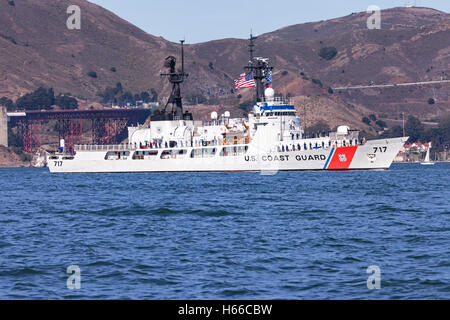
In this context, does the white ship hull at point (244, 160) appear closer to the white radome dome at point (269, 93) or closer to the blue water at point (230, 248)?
the white radome dome at point (269, 93)

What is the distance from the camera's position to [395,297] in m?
17.4

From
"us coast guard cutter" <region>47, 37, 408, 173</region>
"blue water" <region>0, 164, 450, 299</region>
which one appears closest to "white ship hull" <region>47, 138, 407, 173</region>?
"us coast guard cutter" <region>47, 37, 408, 173</region>

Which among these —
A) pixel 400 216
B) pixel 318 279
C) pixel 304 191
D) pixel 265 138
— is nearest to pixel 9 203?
pixel 304 191

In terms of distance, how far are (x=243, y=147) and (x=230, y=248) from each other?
72304 mm

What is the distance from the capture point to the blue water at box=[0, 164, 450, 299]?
18781mm

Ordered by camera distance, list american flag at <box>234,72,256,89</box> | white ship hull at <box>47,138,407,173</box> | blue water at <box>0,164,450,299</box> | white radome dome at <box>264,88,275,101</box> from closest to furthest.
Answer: blue water at <box>0,164,450,299</box>, white ship hull at <box>47,138,407,173</box>, american flag at <box>234,72,256,89</box>, white radome dome at <box>264,88,275,101</box>

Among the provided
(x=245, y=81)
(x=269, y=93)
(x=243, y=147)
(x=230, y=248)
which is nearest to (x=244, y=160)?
(x=243, y=147)

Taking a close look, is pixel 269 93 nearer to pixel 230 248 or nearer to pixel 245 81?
pixel 245 81

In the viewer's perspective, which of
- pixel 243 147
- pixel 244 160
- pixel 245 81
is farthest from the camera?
pixel 243 147

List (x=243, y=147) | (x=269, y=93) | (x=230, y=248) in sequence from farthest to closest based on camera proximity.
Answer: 1. (x=269, y=93)
2. (x=243, y=147)
3. (x=230, y=248)

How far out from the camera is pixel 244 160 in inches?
3821

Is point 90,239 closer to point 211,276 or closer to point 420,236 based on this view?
point 211,276

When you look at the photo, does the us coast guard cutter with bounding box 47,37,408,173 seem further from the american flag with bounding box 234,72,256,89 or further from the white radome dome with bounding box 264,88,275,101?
the american flag with bounding box 234,72,256,89

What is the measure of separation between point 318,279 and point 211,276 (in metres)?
3.28
